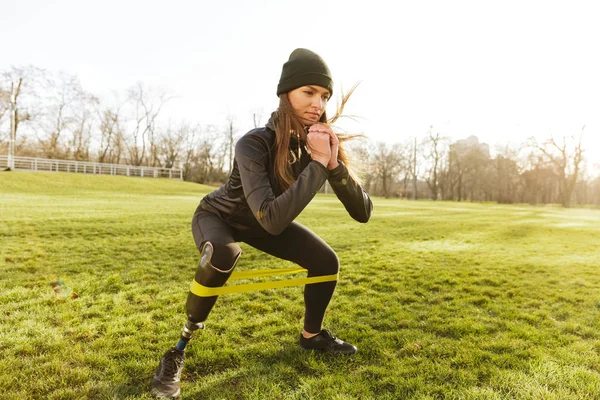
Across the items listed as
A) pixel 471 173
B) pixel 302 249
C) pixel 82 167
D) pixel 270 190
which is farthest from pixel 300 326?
pixel 471 173

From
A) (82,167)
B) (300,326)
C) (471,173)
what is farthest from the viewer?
(471,173)

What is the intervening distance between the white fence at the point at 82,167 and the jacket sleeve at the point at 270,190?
4622 centimetres

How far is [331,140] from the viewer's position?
96.5 inches

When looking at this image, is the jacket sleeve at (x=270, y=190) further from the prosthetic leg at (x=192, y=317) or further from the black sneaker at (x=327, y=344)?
the black sneaker at (x=327, y=344)

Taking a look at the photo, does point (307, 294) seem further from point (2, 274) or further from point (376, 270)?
point (2, 274)

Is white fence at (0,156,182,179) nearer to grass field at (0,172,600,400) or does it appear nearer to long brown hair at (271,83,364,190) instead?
grass field at (0,172,600,400)

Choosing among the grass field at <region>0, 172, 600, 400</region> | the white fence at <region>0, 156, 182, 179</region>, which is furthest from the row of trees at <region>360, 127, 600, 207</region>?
the grass field at <region>0, 172, 600, 400</region>

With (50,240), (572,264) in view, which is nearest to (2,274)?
(50,240)

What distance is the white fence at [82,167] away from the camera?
41094 mm

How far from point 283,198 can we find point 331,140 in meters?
0.53

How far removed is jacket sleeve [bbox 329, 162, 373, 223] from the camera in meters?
2.61

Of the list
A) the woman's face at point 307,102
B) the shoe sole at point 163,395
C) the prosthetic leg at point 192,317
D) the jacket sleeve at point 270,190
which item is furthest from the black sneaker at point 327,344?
the woman's face at point 307,102

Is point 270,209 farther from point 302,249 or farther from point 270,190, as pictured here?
point 302,249

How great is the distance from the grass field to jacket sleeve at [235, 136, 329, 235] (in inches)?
47.6
